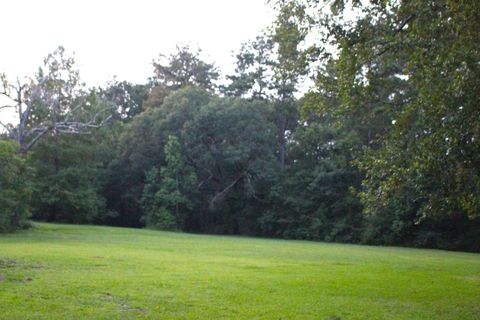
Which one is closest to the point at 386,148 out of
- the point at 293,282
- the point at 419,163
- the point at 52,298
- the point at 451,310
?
the point at 419,163

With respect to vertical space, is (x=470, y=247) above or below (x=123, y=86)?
below

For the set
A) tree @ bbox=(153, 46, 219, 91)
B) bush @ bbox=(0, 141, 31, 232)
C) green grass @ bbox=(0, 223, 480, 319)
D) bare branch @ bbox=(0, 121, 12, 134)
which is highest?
tree @ bbox=(153, 46, 219, 91)

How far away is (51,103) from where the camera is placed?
131ft

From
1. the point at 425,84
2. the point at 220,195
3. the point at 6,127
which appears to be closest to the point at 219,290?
the point at 425,84

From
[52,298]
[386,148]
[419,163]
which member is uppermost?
[386,148]

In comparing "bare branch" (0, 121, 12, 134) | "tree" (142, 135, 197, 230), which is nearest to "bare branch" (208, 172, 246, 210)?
"tree" (142, 135, 197, 230)

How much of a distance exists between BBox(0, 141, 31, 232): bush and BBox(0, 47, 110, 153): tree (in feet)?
15.4

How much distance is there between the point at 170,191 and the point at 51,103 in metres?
13.9

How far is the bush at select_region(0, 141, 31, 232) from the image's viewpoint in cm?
3105

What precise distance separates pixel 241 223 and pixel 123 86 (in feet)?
78.3

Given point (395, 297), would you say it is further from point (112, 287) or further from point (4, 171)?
point (4, 171)

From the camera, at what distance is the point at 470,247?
38.3m

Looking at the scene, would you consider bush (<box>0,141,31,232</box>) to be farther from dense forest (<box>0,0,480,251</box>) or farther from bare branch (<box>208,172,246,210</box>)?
bare branch (<box>208,172,246,210</box>)

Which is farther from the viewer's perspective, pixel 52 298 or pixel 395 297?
pixel 395 297
